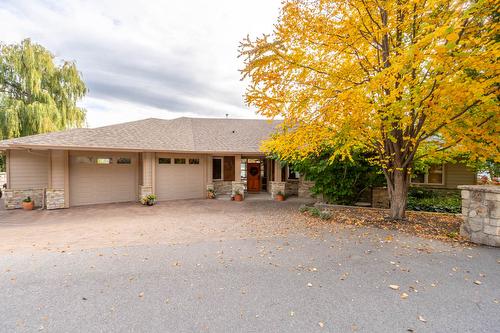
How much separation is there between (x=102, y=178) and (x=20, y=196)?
3.37 m

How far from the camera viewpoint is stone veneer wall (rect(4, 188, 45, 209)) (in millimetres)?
9828

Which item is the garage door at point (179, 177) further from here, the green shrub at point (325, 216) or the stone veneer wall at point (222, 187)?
the green shrub at point (325, 216)

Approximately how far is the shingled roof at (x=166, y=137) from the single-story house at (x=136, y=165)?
32 mm

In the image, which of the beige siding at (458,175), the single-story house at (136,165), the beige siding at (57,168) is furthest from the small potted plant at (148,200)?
the beige siding at (458,175)

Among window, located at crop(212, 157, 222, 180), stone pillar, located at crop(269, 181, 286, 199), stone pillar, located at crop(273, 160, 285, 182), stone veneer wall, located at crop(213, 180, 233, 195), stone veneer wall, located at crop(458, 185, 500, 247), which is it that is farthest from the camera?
window, located at crop(212, 157, 222, 180)

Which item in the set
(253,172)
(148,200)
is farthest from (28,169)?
(253,172)

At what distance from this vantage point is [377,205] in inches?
411

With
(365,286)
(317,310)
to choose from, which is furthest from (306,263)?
(317,310)

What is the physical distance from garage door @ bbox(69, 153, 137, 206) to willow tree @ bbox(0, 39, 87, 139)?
21.4ft

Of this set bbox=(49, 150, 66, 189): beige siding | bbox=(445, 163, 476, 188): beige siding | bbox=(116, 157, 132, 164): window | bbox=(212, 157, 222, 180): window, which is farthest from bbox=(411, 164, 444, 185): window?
bbox=(49, 150, 66, 189): beige siding

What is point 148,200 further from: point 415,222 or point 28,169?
point 415,222

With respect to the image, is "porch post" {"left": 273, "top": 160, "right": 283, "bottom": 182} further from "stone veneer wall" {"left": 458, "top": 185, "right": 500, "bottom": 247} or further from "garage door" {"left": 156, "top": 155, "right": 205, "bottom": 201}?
"stone veneer wall" {"left": 458, "top": 185, "right": 500, "bottom": 247}

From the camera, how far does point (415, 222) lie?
22.4 ft

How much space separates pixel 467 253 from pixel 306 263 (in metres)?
3.47
